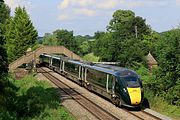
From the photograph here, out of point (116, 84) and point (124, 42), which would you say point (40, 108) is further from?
point (124, 42)

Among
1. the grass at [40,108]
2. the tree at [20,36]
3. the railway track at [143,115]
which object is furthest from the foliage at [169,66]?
the tree at [20,36]

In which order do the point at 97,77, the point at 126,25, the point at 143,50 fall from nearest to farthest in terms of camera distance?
the point at 97,77
the point at 143,50
the point at 126,25

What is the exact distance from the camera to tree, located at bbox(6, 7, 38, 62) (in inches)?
2694

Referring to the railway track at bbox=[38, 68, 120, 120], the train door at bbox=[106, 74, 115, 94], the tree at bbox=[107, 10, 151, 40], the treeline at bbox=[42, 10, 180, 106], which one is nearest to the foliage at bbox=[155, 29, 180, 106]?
the treeline at bbox=[42, 10, 180, 106]

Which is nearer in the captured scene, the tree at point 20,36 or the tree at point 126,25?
the tree at point 20,36

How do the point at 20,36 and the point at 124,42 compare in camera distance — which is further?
the point at 124,42

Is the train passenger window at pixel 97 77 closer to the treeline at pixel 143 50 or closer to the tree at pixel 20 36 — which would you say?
the treeline at pixel 143 50

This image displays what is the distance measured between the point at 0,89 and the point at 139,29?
82.6 meters

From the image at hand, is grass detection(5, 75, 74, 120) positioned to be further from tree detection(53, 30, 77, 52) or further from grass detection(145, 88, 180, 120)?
tree detection(53, 30, 77, 52)

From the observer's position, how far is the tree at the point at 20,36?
225ft

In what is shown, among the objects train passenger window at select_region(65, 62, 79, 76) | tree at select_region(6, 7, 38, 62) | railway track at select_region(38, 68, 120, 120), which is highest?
tree at select_region(6, 7, 38, 62)

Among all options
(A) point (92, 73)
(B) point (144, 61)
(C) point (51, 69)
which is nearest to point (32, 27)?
(C) point (51, 69)

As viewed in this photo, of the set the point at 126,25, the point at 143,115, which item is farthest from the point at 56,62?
the point at 126,25

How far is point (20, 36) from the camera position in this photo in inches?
2699
